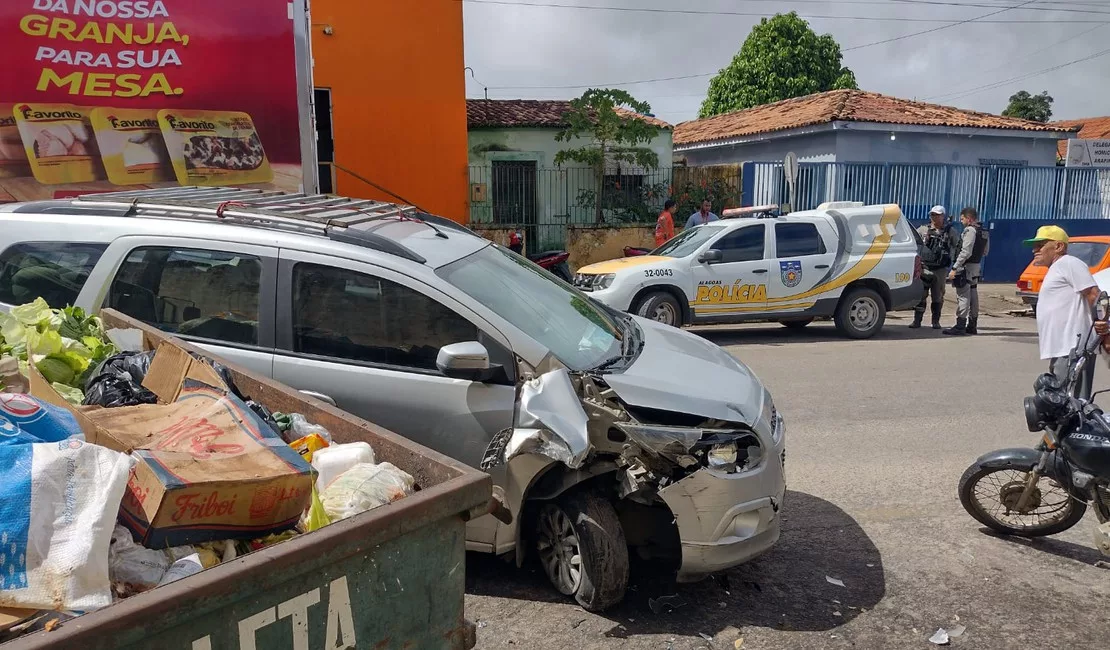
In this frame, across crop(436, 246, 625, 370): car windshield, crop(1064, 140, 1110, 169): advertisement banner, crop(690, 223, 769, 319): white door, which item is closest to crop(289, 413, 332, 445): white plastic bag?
crop(436, 246, 625, 370): car windshield

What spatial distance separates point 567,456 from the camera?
3.52 metres

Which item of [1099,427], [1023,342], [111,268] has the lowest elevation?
[1023,342]

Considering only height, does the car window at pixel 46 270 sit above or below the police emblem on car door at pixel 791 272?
above

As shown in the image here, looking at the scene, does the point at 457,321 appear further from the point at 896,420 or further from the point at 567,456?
the point at 896,420

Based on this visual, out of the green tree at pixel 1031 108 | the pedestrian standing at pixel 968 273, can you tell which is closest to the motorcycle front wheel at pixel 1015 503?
the pedestrian standing at pixel 968 273

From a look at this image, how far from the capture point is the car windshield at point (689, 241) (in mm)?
11016

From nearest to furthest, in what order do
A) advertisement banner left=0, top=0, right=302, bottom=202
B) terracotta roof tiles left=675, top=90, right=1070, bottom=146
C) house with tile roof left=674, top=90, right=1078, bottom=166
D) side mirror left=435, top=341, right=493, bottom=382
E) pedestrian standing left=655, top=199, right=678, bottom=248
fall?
side mirror left=435, top=341, right=493, bottom=382 → advertisement banner left=0, top=0, right=302, bottom=202 → pedestrian standing left=655, top=199, right=678, bottom=248 → house with tile roof left=674, top=90, right=1078, bottom=166 → terracotta roof tiles left=675, top=90, right=1070, bottom=146

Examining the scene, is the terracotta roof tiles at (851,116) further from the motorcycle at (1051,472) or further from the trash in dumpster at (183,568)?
the trash in dumpster at (183,568)

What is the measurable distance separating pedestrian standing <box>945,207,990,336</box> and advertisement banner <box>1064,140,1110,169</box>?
9.96 m

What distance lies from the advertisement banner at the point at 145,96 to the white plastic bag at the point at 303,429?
6.36 meters

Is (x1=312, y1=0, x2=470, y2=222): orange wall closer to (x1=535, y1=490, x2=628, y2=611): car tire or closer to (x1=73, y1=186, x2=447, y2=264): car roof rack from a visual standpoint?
(x1=73, y1=186, x2=447, y2=264): car roof rack

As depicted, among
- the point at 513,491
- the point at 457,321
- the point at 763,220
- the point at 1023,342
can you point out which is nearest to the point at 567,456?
the point at 513,491

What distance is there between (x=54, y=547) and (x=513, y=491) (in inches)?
86.5

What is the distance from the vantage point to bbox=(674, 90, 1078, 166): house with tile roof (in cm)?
1966
